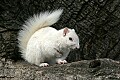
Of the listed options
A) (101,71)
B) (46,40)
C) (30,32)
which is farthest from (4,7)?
(101,71)

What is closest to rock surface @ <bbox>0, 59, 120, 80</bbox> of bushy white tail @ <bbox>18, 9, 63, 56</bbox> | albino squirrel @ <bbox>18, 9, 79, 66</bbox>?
albino squirrel @ <bbox>18, 9, 79, 66</bbox>

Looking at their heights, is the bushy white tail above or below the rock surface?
above

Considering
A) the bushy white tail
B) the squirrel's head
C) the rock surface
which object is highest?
the bushy white tail

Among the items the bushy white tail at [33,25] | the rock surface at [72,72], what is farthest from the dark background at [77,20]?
the rock surface at [72,72]

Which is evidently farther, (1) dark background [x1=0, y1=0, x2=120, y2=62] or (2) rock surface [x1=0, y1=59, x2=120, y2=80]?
(1) dark background [x1=0, y1=0, x2=120, y2=62]

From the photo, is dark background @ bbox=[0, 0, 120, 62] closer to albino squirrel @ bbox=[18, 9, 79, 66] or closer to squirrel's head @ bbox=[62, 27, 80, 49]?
albino squirrel @ bbox=[18, 9, 79, 66]

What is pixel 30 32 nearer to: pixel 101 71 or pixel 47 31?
pixel 47 31

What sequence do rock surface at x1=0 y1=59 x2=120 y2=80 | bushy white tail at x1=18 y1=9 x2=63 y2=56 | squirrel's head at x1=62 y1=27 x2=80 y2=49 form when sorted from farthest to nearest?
bushy white tail at x1=18 y1=9 x2=63 y2=56, squirrel's head at x1=62 y1=27 x2=80 y2=49, rock surface at x1=0 y1=59 x2=120 y2=80
